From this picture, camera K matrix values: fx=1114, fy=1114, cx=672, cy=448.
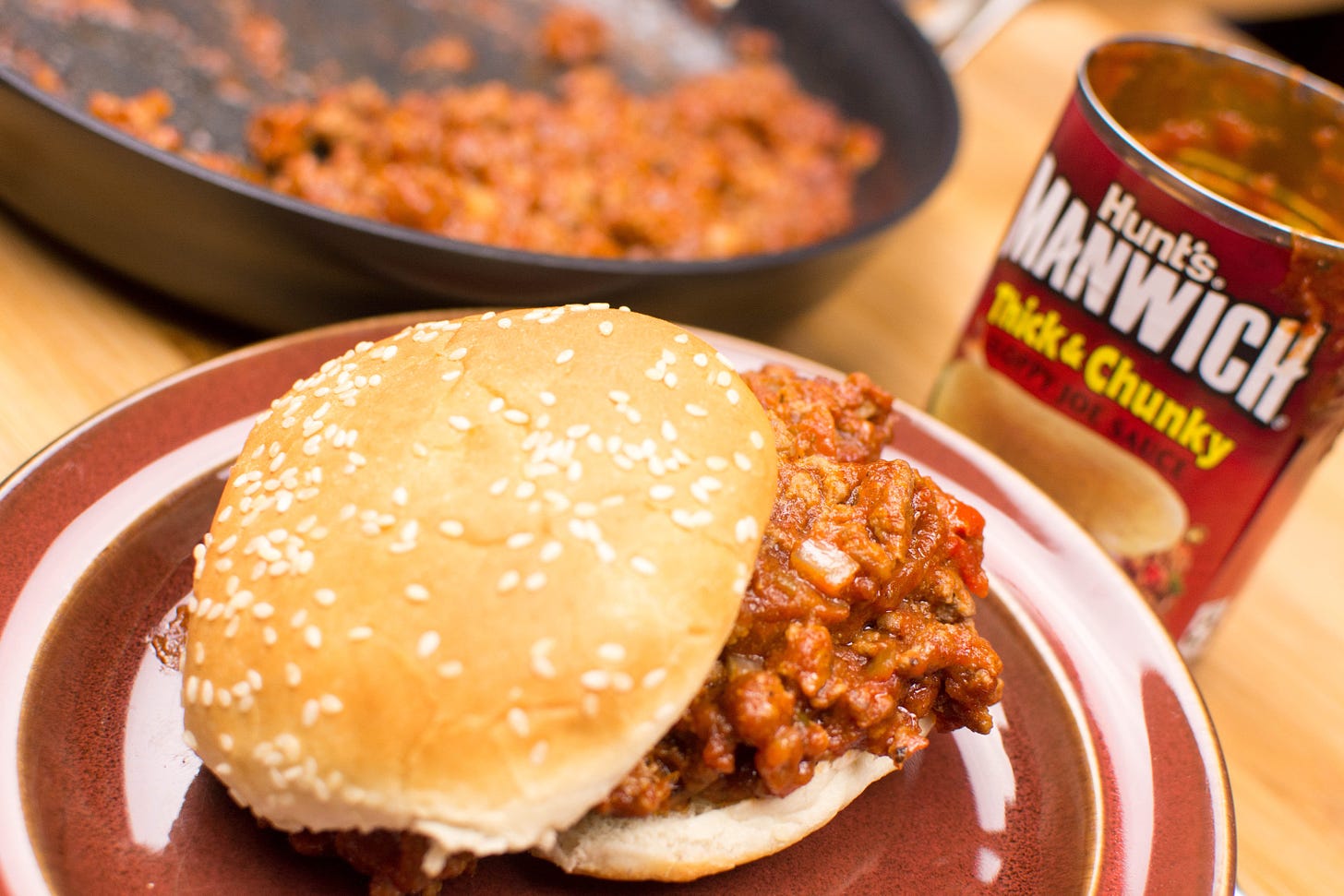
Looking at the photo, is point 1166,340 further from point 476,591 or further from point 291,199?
point 291,199

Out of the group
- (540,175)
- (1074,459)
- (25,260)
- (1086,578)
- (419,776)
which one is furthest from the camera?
(540,175)

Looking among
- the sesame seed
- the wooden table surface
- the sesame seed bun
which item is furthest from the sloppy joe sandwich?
the wooden table surface

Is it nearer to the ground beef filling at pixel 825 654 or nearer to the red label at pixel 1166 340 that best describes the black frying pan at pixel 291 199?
the red label at pixel 1166 340

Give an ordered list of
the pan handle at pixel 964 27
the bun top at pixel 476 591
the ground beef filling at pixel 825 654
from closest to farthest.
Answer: the bun top at pixel 476 591 → the ground beef filling at pixel 825 654 → the pan handle at pixel 964 27

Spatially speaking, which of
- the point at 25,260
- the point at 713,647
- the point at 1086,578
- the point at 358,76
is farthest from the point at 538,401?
the point at 358,76

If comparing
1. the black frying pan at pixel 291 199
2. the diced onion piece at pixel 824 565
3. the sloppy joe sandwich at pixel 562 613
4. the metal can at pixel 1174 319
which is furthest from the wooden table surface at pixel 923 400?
the diced onion piece at pixel 824 565

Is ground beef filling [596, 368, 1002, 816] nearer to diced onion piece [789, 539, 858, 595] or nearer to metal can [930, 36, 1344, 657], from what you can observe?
diced onion piece [789, 539, 858, 595]

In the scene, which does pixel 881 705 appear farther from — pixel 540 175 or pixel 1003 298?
pixel 540 175
